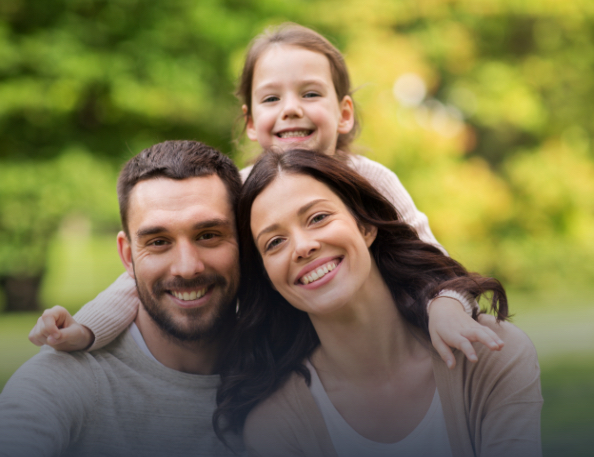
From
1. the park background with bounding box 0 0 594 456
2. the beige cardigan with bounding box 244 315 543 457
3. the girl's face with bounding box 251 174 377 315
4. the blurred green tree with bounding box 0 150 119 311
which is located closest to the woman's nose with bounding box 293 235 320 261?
the girl's face with bounding box 251 174 377 315

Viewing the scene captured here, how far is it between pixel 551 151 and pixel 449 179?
181 centimetres

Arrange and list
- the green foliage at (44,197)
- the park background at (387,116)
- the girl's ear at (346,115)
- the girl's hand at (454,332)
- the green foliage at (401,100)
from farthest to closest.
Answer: the green foliage at (401,100), the park background at (387,116), the green foliage at (44,197), the girl's ear at (346,115), the girl's hand at (454,332)

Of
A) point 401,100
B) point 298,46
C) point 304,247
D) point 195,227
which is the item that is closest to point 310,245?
point 304,247

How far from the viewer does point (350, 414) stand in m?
1.64

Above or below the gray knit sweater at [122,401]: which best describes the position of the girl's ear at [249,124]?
above

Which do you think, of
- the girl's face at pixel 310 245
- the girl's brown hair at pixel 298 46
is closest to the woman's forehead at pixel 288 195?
the girl's face at pixel 310 245

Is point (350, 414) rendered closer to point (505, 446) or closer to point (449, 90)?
point (505, 446)

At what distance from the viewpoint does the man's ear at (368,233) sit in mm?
1663

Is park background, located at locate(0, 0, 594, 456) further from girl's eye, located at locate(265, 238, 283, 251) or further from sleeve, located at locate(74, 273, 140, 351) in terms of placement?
girl's eye, located at locate(265, 238, 283, 251)

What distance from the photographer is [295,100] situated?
2.14m

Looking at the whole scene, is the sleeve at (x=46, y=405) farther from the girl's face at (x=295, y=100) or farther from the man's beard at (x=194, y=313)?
the girl's face at (x=295, y=100)

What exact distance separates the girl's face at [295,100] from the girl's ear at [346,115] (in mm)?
122

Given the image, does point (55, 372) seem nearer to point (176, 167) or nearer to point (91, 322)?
point (91, 322)

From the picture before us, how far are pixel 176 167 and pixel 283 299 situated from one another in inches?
19.6
